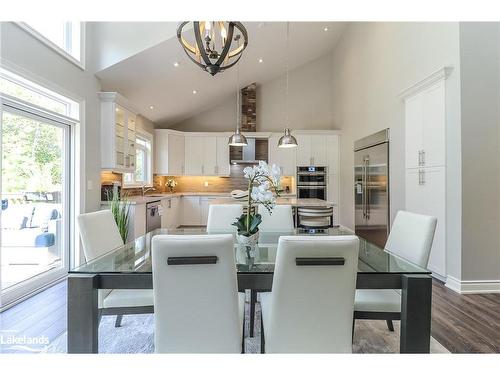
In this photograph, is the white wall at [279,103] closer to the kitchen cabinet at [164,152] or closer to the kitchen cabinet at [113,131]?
the kitchen cabinet at [164,152]

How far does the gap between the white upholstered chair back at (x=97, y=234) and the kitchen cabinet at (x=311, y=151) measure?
544 centimetres

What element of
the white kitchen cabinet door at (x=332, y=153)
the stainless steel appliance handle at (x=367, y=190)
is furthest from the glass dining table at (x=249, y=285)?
Result: the white kitchen cabinet door at (x=332, y=153)

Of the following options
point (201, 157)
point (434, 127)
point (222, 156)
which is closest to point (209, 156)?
point (201, 157)

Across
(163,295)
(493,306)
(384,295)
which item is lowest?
(493,306)

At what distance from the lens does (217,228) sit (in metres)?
2.82

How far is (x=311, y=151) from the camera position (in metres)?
7.06

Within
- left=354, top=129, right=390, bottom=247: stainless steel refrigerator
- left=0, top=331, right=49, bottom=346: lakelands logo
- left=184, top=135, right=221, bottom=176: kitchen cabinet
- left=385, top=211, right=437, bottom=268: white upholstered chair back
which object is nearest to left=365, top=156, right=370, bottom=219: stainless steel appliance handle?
left=354, top=129, right=390, bottom=247: stainless steel refrigerator

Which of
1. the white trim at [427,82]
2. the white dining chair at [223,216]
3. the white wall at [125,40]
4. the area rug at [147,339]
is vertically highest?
the white wall at [125,40]

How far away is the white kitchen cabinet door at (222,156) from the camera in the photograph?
713cm

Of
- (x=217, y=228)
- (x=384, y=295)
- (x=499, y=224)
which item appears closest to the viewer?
(x=384, y=295)

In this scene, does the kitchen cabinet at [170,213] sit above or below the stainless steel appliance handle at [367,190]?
below
